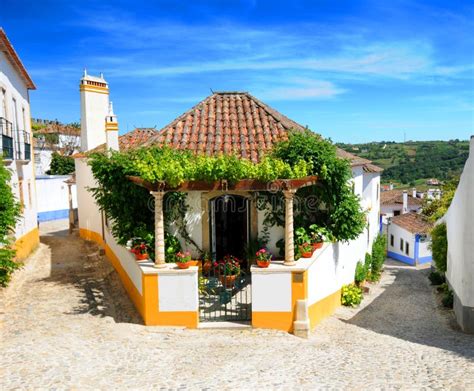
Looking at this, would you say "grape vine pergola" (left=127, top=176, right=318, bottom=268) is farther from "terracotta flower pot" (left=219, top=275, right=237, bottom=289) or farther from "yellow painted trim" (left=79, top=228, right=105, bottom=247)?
"yellow painted trim" (left=79, top=228, right=105, bottom=247)

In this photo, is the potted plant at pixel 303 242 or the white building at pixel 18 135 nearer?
the potted plant at pixel 303 242

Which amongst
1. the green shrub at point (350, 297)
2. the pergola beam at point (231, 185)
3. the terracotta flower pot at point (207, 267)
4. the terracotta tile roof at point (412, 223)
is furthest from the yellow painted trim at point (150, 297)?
the terracotta tile roof at point (412, 223)

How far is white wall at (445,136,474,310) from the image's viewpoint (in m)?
10.3

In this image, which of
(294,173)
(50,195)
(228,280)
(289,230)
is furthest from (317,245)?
(50,195)

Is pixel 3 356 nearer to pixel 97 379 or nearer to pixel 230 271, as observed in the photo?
pixel 97 379

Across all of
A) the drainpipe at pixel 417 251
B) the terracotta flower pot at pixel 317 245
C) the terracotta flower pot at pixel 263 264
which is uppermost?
the terracotta flower pot at pixel 317 245

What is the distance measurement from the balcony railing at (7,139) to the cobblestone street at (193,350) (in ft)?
14.4

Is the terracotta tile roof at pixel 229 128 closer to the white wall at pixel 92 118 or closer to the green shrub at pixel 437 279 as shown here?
the white wall at pixel 92 118

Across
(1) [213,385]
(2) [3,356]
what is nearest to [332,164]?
(1) [213,385]

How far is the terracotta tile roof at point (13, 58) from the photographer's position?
13742 mm

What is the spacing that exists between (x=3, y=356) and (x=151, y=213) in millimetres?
4879

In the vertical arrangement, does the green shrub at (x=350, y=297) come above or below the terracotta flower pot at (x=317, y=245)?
below

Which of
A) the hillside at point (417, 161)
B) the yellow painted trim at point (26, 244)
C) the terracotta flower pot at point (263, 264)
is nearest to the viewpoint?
the terracotta flower pot at point (263, 264)

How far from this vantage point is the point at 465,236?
1055 cm
